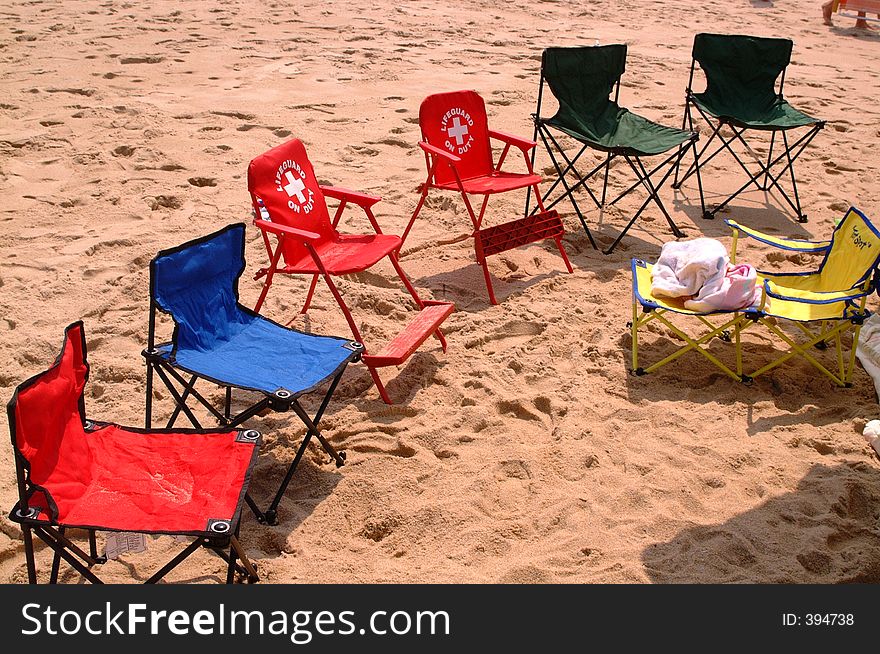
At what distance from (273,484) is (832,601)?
2.13m

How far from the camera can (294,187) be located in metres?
4.77

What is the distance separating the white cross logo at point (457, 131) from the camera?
577cm

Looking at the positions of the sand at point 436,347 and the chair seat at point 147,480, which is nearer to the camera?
the chair seat at point 147,480

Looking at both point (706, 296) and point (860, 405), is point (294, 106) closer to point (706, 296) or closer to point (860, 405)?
point (706, 296)

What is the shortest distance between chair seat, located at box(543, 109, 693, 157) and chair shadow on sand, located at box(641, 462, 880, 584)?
2811 mm

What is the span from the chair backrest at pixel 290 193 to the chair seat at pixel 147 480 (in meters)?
1.41

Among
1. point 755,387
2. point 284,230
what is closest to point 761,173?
point 755,387

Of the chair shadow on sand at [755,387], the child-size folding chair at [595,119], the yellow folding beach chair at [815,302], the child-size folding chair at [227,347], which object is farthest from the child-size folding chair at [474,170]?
the child-size folding chair at [227,347]

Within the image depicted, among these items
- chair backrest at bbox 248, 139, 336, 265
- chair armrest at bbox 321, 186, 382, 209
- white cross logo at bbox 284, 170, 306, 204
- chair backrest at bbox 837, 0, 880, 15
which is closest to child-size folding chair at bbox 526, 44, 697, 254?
chair armrest at bbox 321, 186, 382, 209

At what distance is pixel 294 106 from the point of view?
7.96m

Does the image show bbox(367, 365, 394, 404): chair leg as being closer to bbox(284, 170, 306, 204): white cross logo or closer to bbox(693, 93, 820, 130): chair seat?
bbox(284, 170, 306, 204): white cross logo

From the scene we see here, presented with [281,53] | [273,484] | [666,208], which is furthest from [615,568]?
[281,53]

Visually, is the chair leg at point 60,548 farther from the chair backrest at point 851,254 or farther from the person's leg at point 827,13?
the person's leg at point 827,13

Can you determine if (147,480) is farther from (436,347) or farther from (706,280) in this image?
(706,280)
